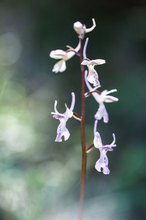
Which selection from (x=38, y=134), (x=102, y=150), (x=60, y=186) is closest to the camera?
(x=102, y=150)

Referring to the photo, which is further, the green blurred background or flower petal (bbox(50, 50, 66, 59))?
the green blurred background

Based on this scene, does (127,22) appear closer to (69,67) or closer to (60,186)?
(69,67)

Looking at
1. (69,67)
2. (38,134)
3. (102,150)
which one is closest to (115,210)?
(38,134)

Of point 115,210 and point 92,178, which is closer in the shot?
point 115,210

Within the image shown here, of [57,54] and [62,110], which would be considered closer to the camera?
[57,54]

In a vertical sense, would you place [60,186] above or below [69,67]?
below

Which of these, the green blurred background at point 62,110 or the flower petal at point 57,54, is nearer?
the flower petal at point 57,54

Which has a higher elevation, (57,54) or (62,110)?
(62,110)

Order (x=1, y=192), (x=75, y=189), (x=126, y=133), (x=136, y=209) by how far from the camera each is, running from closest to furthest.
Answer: (x=1, y=192)
(x=136, y=209)
(x=75, y=189)
(x=126, y=133)
